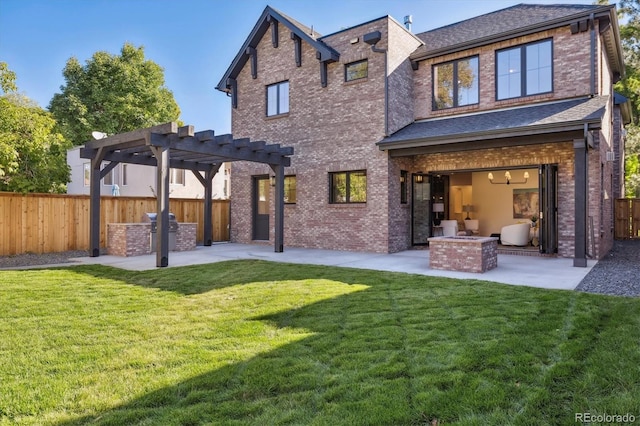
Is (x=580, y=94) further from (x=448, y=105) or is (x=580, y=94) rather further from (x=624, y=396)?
(x=624, y=396)

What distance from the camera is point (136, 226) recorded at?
37.1 feet

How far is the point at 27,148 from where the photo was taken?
9.91 m

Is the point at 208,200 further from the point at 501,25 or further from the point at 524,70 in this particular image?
the point at 501,25

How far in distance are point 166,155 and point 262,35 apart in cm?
792

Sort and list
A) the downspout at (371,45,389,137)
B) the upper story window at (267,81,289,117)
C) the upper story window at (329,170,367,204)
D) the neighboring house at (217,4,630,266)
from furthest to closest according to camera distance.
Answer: the upper story window at (267,81,289,117) → the upper story window at (329,170,367,204) → the downspout at (371,45,389,137) → the neighboring house at (217,4,630,266)

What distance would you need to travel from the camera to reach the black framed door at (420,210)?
41.7 ft

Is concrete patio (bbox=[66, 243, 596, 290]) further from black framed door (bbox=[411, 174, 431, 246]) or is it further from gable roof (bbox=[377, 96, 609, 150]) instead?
gable roof (bbox=[377, 96, 609, 150])

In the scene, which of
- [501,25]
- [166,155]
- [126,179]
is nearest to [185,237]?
[166,155]

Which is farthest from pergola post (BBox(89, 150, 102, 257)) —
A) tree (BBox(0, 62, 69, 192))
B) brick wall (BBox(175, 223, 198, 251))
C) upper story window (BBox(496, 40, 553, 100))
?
upper story window (BBox(496, 40, 553, 100))

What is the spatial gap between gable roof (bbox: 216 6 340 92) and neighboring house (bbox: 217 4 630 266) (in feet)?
0.15

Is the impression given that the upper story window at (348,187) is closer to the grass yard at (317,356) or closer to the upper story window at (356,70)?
the upper story window at (356,70)

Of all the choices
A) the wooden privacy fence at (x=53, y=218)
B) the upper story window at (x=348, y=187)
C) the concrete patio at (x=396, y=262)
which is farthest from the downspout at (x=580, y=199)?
the wooden privacy fence at (x=53, y=218)

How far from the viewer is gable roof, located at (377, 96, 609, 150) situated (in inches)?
350

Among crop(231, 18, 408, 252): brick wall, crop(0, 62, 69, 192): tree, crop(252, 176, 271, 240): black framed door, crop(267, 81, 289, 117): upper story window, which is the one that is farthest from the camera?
crop(252, 176, 271, 240): black framed door
